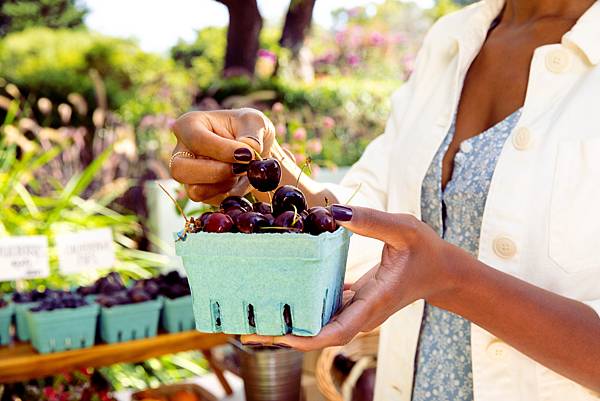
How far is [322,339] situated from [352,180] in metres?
0.63

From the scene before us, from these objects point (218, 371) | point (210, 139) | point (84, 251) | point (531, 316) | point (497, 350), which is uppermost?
point (210, 139)

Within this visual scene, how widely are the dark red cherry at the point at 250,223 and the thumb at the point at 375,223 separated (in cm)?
9

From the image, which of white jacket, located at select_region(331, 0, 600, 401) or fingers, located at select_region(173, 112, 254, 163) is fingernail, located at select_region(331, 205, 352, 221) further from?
white jacket, located at select_region(331, 0, 600, 401)

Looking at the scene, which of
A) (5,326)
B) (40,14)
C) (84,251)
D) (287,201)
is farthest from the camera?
(40,14)

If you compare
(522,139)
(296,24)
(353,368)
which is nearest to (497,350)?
(522,139)

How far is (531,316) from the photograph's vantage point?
0.96 metres

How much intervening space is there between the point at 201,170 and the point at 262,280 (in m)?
0.20

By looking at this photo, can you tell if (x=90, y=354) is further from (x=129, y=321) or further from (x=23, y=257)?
(x=23, y=257)

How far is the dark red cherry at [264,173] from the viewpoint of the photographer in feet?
2.96

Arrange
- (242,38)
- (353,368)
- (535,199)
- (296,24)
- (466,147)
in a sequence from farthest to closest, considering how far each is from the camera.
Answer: (296,24) → (242,38) → (353,368) → (466,147) → (535,199)

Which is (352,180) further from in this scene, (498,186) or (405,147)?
(498,186)

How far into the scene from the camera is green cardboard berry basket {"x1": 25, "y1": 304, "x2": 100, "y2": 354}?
1789 mm

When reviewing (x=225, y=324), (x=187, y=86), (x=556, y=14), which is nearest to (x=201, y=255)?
(x=225, y=324)

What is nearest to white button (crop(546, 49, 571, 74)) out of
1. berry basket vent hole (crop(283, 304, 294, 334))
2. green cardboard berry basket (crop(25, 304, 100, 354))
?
berry basket vent hole (crop(283, 304, 294, 334))
